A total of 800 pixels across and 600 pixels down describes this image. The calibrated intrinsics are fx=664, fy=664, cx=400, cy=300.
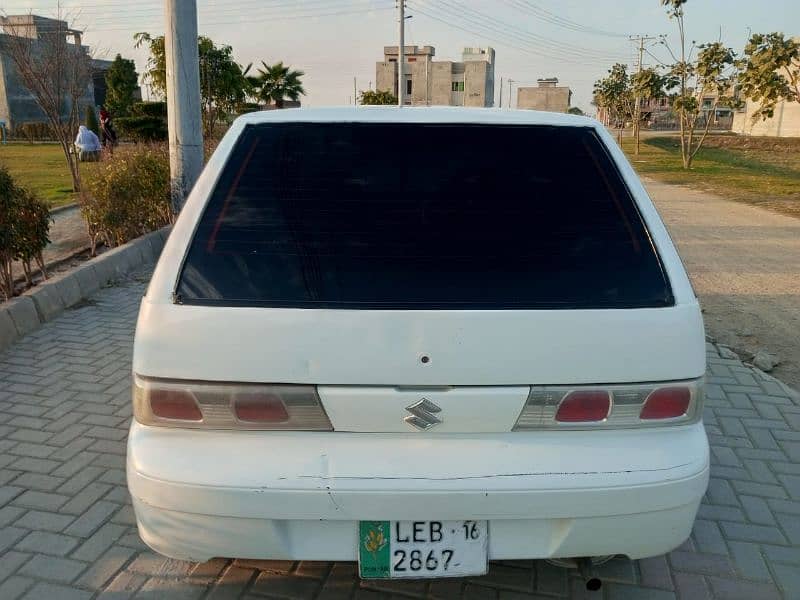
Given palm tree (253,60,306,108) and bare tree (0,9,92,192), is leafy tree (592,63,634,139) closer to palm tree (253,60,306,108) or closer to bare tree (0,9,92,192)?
palm tree (253,60,306,108)

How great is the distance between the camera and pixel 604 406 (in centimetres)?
203

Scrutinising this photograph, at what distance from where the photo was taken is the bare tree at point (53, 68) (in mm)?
12195

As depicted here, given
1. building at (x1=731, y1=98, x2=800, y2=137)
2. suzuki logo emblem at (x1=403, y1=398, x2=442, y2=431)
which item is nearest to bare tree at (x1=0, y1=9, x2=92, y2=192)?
suzuki logo emblem at (x1=403, y1=398, x2=442, y2=431)

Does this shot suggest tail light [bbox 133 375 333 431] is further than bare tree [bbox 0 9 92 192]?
No

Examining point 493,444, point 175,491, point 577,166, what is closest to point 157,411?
point 175,491

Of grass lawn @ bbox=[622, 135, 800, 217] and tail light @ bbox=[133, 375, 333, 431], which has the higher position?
tail light @ bbox=[133, 375, 333, 431]

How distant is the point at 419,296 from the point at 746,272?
7328 millimetres

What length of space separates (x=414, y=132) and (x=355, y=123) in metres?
0.22

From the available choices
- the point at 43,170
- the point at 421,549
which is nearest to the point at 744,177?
the point at 43,170

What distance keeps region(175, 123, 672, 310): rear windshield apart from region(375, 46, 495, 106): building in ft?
233

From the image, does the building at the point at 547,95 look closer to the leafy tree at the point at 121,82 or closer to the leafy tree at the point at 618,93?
the leafy tree at the point at 618,93

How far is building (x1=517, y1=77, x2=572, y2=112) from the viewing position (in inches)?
2891

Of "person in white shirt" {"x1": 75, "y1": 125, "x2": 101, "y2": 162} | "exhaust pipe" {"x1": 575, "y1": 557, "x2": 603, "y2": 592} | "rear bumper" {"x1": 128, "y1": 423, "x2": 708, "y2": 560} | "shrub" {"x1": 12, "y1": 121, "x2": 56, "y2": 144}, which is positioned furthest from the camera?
"shrub" {"x1": 12, "y1": 121, "x2": 56, "y2": 144}

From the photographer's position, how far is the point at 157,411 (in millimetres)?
2047
